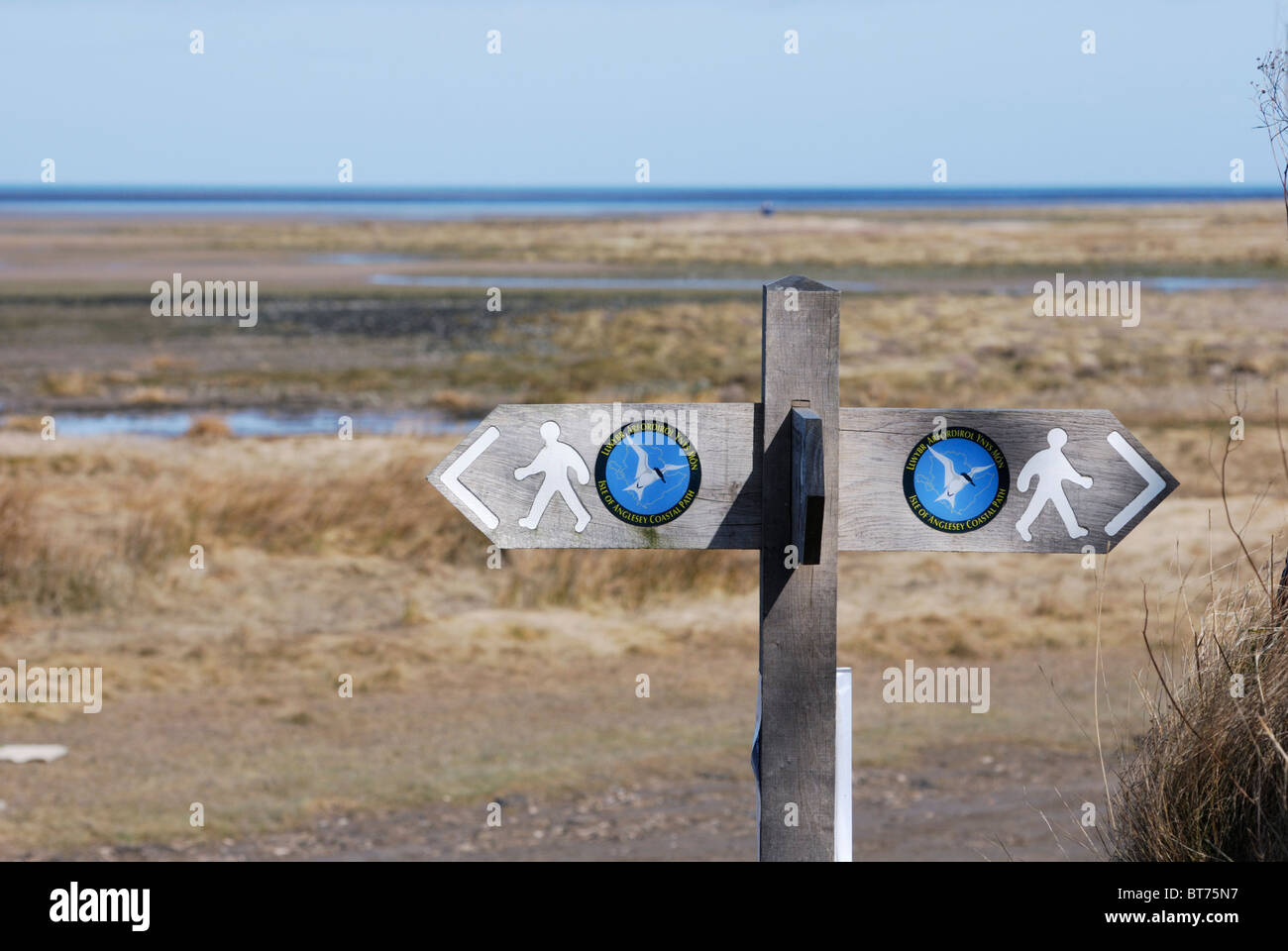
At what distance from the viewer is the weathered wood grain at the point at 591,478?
253 cm

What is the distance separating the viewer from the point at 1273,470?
15.0m

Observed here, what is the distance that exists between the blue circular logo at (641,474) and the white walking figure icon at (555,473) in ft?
0.15

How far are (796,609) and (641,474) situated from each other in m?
0.41

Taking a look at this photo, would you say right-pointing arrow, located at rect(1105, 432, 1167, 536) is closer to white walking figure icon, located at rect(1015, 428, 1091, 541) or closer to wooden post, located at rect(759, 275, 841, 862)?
white walking figure icon, located at rect(1015, 428, 1091, 541)

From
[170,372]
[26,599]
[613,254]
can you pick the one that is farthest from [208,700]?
[613,254]

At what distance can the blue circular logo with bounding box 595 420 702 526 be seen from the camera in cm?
255

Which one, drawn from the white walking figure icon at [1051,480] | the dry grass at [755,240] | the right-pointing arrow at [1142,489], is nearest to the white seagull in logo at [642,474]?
the white walking figure icon at [1051,480]

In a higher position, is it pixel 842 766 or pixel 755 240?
pixel 755 240

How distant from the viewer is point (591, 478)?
2.57 meters

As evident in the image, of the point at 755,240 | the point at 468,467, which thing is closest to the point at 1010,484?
the point at 468,467

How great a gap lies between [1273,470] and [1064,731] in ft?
30.3

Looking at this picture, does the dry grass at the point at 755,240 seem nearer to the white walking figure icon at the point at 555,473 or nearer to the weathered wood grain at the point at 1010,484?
the weathered wood grain at the point at 1010,484

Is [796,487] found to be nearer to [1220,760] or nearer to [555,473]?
[555,473]
